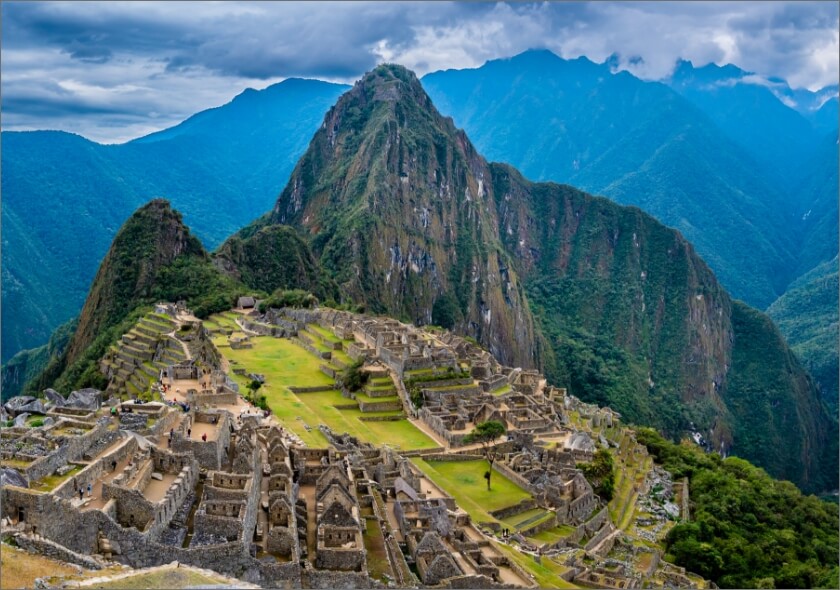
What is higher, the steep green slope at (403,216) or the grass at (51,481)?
the steep green slope at (403,216)

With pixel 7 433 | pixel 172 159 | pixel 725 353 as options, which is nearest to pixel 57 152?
pixel 172 159

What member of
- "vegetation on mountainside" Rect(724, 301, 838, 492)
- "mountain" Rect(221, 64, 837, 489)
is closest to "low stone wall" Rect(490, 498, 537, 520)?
"mountain" Rect(221, 64, 837, 489)

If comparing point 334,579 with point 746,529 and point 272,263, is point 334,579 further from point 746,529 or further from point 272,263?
point 272,263

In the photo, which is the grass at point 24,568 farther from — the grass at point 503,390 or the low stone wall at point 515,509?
the grass at point 503,390

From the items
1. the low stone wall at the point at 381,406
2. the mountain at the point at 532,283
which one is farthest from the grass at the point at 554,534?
the mountain at the point at 532,283

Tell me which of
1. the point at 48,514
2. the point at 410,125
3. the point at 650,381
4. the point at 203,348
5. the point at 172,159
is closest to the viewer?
the point at 48,514

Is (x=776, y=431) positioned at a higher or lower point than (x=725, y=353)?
lower

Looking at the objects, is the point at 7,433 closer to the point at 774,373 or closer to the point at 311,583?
the point at 311,583
